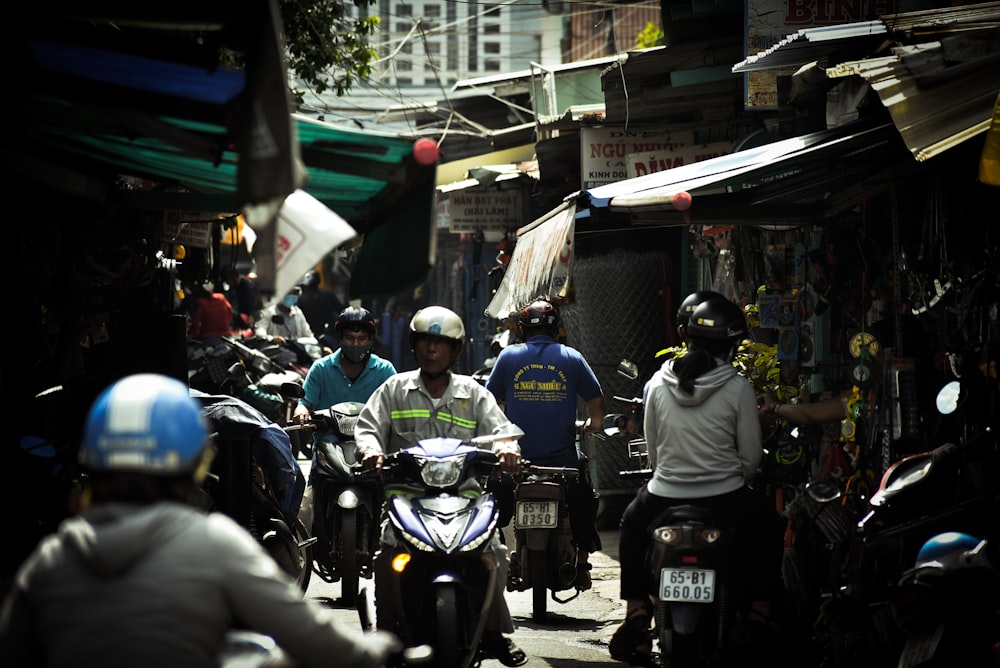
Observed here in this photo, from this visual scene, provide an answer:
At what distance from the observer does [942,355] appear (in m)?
7.41

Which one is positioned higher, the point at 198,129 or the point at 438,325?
the point at 198,129

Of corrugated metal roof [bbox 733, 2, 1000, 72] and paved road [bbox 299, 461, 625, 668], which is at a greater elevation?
corrugated metal roof [bbox 733, 2, 1000, 72]

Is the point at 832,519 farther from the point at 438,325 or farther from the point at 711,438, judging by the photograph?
the point at 438,325

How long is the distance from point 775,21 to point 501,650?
5368 millimetres

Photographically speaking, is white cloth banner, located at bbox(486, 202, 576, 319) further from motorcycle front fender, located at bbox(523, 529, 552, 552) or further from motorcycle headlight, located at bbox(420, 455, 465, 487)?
motorcycle headlight, located at bbox(420, 455, 465, 487)

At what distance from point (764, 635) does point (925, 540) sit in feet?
3.09

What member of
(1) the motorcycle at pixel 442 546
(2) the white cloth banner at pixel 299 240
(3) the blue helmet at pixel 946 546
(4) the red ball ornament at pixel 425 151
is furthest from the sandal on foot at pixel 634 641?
(2) the white cloth banner at pixel 299 240

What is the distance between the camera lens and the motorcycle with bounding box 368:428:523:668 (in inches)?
242

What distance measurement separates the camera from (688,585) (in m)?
6.17

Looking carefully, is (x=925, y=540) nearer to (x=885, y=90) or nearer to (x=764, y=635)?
(x=764, y=635)

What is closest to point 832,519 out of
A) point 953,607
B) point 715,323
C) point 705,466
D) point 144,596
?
point 705,466

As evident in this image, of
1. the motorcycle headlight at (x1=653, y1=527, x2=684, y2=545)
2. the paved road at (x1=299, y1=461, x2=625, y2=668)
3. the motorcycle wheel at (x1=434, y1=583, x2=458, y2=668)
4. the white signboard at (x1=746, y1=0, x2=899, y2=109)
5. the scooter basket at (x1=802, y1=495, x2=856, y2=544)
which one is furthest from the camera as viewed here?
the white signboard at (x1=746, y1=0, x2=899, y2=109)

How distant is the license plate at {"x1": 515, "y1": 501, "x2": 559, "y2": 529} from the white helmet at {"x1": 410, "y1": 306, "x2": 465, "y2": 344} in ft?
5.11

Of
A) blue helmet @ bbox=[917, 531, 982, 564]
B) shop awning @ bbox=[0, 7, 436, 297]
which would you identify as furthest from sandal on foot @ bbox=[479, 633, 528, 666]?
blue helmet @ bbox=[917, 531, 982, 564]
